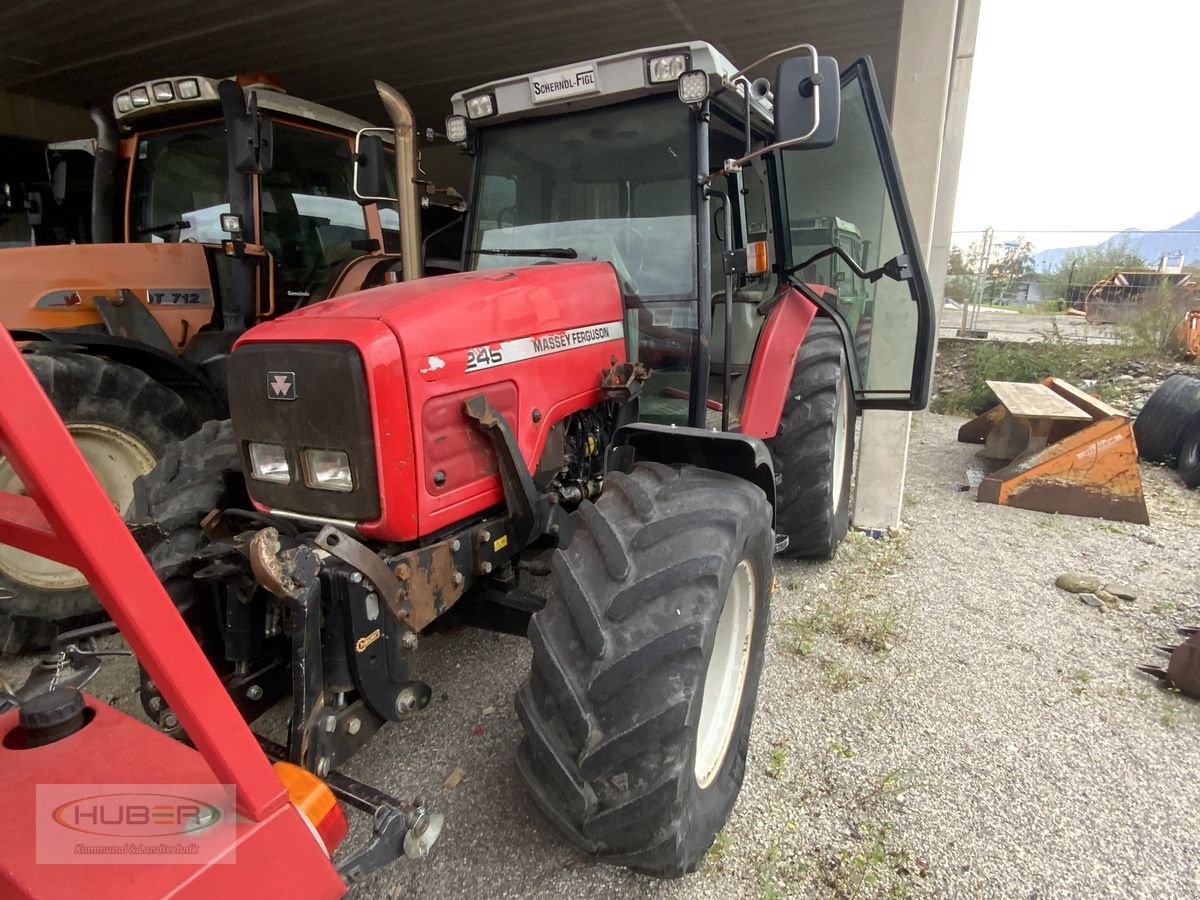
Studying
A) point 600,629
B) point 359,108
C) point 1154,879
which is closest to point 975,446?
point 1154,879

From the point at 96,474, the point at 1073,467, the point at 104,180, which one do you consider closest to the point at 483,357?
the point at 96,474

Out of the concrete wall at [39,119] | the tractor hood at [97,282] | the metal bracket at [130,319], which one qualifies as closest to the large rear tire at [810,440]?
the metal bracket at [130,319]

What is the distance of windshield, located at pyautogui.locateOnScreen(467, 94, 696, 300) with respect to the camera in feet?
8.18

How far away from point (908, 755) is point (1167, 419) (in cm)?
519

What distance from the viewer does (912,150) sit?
4.00 m

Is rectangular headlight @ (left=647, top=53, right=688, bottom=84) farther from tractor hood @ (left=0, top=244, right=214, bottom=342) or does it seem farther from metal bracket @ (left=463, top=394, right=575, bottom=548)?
tractor hood @ (left=0, top=244, right=214, bottom=342)

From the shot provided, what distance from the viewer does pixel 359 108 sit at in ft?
30.2

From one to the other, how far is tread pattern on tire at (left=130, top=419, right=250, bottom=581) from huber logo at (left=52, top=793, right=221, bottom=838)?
947 mm

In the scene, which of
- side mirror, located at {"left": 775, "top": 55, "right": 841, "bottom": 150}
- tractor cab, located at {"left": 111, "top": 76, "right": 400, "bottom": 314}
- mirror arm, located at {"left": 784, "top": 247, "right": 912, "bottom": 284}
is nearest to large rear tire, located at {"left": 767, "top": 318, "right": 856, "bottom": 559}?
mirror arm, located at {"left": 784, "top": 247, "right": 912, "bottom": 284}

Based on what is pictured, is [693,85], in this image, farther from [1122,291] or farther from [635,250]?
[1122,291]

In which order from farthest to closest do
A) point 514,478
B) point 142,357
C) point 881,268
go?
1. point 142,357
2. point 881,268
3. point 514,478

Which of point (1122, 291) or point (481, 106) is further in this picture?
point (1122, 291)

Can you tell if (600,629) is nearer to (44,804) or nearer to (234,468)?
(44,804)

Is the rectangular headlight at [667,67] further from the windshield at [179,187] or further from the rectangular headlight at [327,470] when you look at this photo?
the windshield at [179,187]
